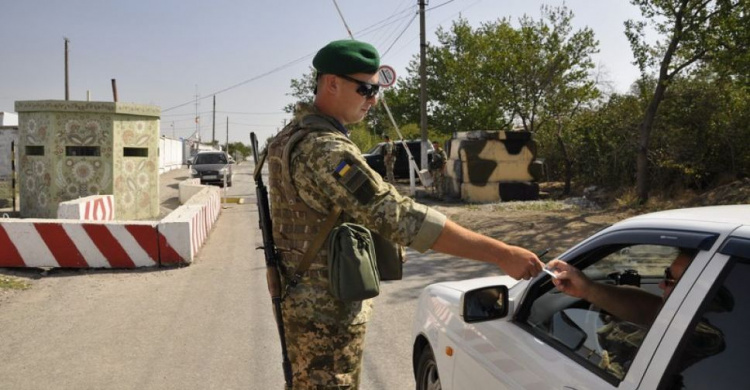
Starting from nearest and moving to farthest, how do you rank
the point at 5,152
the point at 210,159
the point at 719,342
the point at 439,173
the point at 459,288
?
1. the point at 719,342
2. the point at 459,288
3. the point at 439,173
4. the point at 5,152
5. the point at 210,159

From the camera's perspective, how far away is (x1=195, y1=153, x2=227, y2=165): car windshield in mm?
26781

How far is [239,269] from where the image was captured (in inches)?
339

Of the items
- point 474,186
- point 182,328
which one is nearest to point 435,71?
point 474,186

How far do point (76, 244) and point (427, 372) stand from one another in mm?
6317

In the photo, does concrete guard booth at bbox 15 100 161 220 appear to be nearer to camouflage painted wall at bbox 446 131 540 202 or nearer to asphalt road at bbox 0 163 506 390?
asphalt road at bbox 0 163 506 390

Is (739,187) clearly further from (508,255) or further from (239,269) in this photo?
(508,255)

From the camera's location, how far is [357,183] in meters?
2.18

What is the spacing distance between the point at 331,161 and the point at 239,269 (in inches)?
264

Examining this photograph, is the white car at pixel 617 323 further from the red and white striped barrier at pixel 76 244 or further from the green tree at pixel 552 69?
the green tree at pixel 552 69

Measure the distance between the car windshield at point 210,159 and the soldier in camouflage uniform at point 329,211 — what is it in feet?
82.1

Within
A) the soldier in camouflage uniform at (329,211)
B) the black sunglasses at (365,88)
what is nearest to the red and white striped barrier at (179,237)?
the soldier in camouflage uniform at (329,211)

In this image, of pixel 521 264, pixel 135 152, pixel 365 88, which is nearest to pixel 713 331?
pixel 521 264

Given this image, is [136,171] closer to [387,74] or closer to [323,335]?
[387,74]

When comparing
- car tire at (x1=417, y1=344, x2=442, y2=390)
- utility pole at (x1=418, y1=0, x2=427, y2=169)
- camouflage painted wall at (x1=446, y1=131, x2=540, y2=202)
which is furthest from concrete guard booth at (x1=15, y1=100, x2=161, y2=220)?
car tire at (x1=417, y1=344, x2=442, y2=390)
